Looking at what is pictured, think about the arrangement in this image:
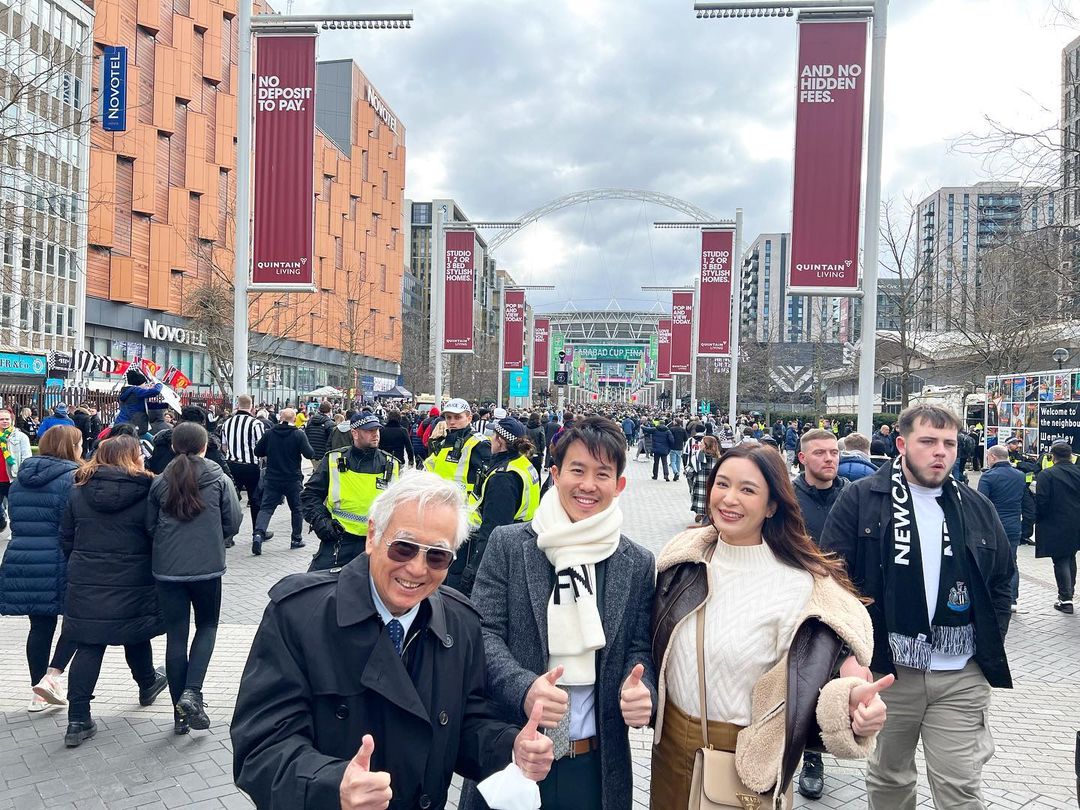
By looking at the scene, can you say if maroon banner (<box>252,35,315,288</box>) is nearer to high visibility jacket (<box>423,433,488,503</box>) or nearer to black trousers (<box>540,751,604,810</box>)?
high visibility jacket (<box>423,433,488,503</box>)

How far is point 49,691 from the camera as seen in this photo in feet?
17.4

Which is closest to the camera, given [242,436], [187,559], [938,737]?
[938,737]

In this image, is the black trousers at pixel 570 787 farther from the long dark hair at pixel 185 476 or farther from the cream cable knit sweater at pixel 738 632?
the long dark hair at pixel 185 476

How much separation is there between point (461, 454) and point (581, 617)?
4589 millimetres

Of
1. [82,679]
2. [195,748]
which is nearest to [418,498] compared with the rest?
[195,748]

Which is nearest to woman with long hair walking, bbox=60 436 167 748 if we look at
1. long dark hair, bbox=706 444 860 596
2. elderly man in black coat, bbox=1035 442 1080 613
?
long dark hair, bbox=706 444 860 596

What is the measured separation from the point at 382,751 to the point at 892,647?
243 cm

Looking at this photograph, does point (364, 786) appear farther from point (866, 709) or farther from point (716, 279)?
point (716, 279)

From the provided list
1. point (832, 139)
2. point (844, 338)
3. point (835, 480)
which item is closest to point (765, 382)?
point (844, 338)

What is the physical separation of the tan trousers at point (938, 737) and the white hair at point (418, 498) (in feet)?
7.64

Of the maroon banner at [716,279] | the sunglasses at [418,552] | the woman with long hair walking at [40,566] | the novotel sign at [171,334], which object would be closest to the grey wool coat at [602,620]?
the sunglasses at [418,552]

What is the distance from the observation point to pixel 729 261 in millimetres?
22078

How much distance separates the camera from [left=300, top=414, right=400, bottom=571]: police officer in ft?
20.2

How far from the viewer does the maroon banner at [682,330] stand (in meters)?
31.8
